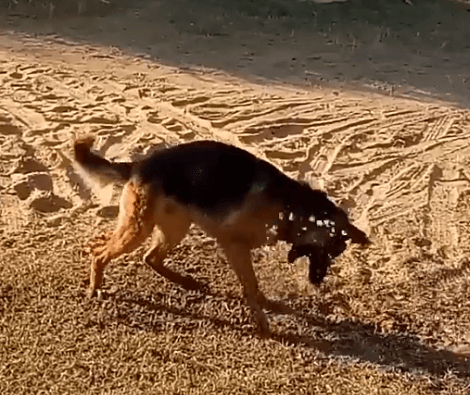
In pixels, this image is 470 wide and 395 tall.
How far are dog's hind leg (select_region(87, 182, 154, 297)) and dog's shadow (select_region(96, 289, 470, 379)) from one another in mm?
245

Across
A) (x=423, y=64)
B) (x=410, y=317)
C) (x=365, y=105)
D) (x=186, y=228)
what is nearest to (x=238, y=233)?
(x=186, y=228)

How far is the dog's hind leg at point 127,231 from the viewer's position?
15.8 ft

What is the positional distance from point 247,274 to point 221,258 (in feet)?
2.86

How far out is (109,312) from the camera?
5035 mm

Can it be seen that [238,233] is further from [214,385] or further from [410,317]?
[410,317]

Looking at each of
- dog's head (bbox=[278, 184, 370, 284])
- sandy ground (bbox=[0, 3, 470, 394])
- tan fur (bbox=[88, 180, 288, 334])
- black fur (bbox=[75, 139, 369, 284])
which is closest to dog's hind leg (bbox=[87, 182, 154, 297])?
tan fur (bbox=[88, 180, 288, 334])

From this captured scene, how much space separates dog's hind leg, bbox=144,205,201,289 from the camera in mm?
4902

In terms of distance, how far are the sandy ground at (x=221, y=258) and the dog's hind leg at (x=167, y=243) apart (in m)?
0.09

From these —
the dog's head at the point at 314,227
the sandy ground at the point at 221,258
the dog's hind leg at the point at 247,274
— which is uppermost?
the dog's head at the point at 314,227

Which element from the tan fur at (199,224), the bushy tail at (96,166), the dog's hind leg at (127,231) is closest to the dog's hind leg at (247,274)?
the tan fur at (199,224)

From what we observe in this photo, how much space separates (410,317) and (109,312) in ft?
5.80

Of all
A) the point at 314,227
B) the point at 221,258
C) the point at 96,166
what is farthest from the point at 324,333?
the point at 96,166

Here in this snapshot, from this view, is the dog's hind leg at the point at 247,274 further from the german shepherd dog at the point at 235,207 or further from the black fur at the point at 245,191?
the black fur at the point at 245,191

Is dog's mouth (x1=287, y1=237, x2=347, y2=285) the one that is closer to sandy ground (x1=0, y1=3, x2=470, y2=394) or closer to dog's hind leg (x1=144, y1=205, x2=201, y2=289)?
sandy ground (x1=0, y1=3, x2=470, y2=394)
